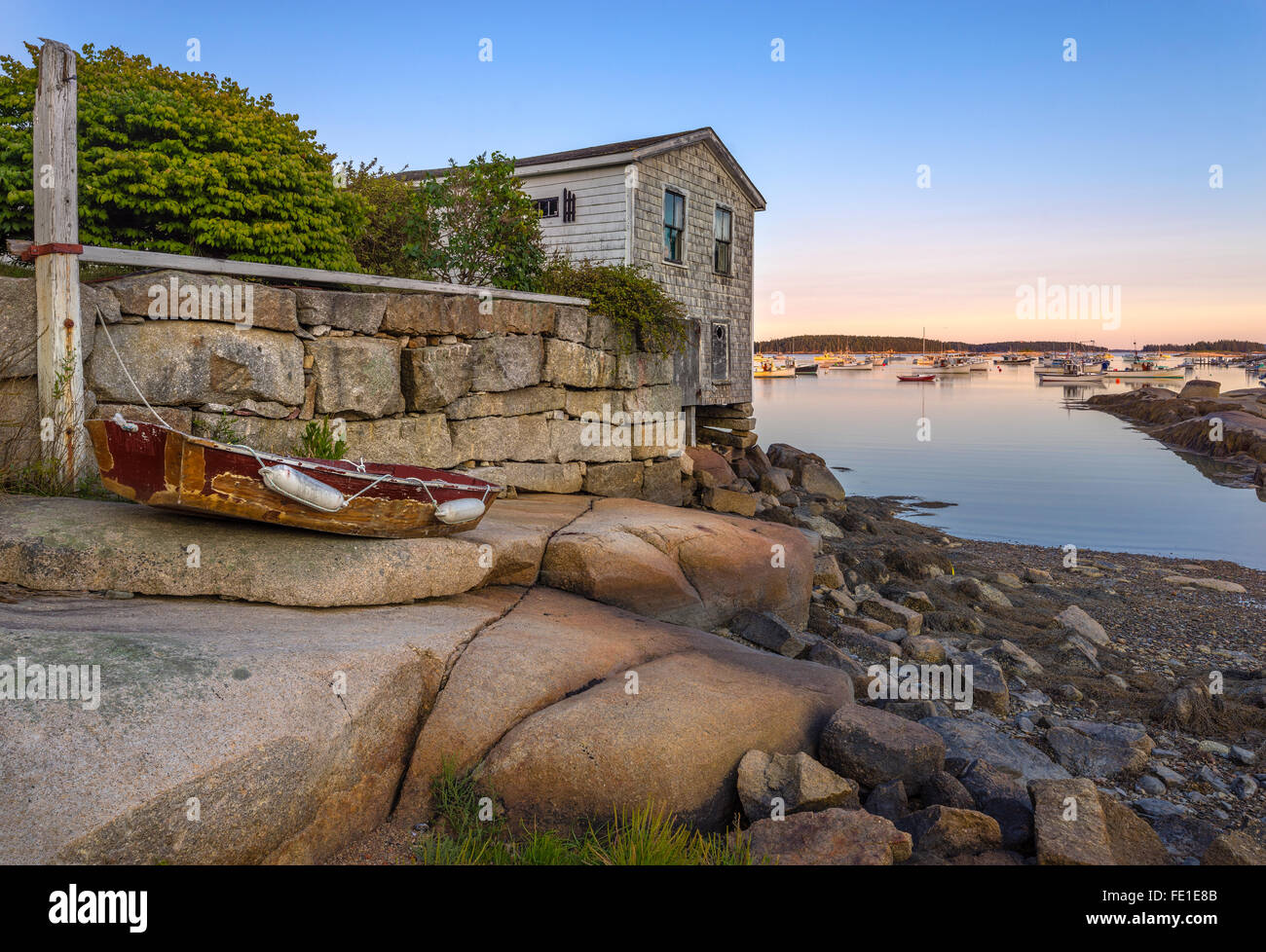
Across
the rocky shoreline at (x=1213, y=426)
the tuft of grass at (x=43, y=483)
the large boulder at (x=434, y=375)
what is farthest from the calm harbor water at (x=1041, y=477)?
the tuft of grass at (x=43, y=483)

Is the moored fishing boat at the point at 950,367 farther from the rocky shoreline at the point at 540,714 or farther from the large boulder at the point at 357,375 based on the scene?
the large boulder at the point at 357,375

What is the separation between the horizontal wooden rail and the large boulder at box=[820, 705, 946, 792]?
6480 mm

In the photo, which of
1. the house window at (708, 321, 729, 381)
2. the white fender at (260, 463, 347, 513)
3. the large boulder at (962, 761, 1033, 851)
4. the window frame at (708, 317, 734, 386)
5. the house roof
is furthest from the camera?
the house window at (708, 321, 729, 381)

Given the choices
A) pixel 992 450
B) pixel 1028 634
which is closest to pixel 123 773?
pixel 1028 634

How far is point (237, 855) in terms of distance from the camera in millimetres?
3924

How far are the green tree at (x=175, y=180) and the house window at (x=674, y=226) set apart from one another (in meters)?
8.50

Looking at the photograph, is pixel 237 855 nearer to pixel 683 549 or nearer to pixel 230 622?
pixel 230 622

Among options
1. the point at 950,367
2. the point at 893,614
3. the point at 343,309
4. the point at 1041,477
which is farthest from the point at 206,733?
the point at 950,367

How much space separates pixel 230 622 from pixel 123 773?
1.62 metres

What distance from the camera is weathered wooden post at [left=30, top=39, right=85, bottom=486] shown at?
676 cm

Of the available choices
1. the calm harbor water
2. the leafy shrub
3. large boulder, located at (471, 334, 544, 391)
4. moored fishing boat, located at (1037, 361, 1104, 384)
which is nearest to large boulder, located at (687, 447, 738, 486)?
large boulder, located at (471, 334, 544, 391)

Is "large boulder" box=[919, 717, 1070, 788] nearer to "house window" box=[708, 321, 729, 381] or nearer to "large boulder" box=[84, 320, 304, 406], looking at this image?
"large boulder" box=[84, 320, 304, 406]

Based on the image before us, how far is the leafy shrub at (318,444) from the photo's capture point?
8320mm

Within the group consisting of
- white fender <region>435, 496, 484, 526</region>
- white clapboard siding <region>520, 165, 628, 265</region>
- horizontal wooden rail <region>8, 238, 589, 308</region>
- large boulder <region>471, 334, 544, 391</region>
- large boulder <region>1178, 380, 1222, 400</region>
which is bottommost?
white fender <region>435, 496, 484, 526</region>
